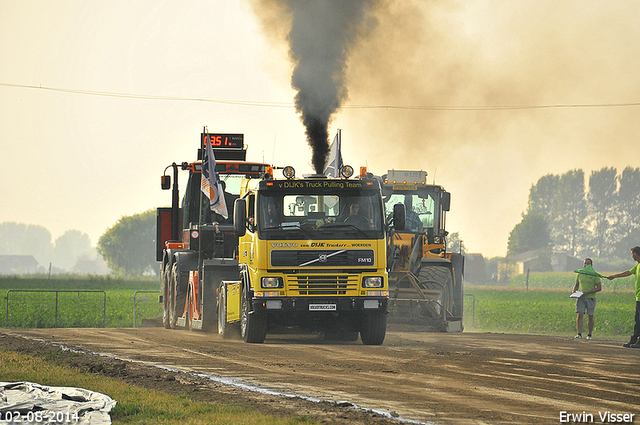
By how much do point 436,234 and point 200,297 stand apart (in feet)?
22.3

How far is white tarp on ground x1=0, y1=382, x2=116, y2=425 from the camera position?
905 centimetres

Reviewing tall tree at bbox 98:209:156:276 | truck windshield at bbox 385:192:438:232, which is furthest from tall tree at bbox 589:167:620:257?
truck windshield at bbox 385:192:438:232

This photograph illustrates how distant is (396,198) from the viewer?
25656 mm

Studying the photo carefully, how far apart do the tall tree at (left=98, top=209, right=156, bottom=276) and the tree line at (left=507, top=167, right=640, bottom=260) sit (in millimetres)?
69689

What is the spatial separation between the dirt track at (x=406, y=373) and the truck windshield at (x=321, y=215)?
7.18ft

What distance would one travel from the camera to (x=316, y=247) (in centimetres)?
1742

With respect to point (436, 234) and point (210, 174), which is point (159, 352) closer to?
point (210, 174)

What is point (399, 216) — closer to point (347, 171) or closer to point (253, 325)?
point (347, 171)

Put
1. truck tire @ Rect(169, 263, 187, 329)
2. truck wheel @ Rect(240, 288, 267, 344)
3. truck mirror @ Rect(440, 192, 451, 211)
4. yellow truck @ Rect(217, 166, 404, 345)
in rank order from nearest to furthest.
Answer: yellow truck @ Rect(217, 166, 404, 345)
truck wheel @ Rect(240, 288, 267, 344)
truck tire @ Rect(169, 263, 187, 329)
truck mirror @ Rect(440, 192, 451, 211)

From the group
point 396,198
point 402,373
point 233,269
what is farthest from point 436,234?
point 402,373

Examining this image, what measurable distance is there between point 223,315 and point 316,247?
14.7 feet

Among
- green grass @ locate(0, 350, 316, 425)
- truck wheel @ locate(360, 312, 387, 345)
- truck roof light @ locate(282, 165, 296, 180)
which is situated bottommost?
green grass @ locate(0, 350, 316, 425)

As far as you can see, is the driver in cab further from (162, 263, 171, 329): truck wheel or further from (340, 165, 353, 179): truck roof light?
(162, 263, 171, 329): truck wheel

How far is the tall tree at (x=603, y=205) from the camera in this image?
15934 cm
